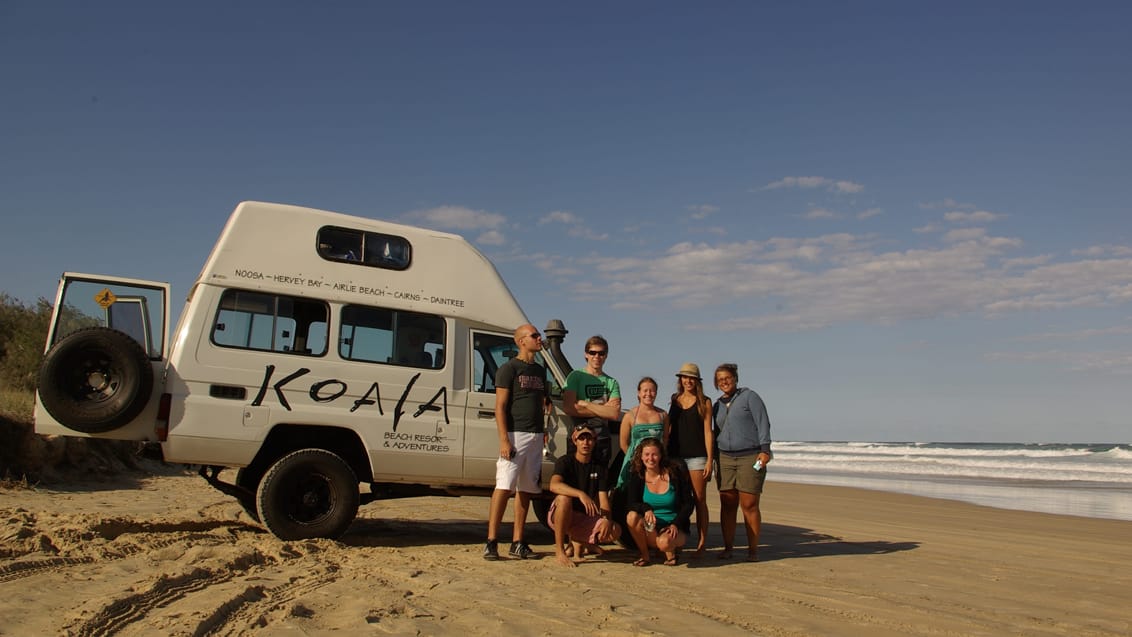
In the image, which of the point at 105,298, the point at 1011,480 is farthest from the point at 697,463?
the point at 1011,480

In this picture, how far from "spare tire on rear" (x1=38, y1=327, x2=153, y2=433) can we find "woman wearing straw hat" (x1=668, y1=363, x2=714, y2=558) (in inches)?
174

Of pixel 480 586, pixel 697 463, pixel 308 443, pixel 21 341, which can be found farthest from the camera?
pixel 21 341

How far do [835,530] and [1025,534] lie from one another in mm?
2776

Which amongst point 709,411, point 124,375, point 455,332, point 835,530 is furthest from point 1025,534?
point 124,375

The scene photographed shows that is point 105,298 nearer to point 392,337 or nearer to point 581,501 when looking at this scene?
point 392,337

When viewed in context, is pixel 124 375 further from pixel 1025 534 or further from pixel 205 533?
pixel 1025 534

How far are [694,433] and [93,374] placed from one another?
4977 millimetres

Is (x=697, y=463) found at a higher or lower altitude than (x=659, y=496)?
higher

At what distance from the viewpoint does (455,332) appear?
757 cm

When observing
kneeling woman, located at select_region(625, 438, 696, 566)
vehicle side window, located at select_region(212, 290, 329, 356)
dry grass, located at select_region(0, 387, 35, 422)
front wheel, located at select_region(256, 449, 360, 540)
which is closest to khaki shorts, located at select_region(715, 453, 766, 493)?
kneeling woman, located at select_region(625, 438, 696, 566)

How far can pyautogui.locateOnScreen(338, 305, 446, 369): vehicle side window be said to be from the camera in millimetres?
7227

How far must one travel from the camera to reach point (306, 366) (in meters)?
7.02

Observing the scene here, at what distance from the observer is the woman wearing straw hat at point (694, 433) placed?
7.29 m

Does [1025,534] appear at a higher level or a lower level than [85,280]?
lower
